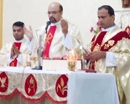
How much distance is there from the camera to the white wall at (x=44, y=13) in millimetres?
6051

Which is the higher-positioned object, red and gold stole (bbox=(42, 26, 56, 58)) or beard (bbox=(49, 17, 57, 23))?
beard (bbox=(49, 17, 57, 23))

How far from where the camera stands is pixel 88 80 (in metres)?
2.97

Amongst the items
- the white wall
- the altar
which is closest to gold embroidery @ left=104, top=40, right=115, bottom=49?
Answer: the altar

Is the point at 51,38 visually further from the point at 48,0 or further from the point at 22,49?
the point at 48,0

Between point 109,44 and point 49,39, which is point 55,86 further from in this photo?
point 49,39

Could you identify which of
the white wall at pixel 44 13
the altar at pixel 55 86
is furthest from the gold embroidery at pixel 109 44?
the white wall at pixel 44 13

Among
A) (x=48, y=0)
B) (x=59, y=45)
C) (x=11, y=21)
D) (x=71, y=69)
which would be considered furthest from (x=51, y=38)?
(x=11, y=21)

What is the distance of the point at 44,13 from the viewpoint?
21.6 ft

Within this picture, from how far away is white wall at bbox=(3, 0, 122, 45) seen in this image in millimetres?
6051

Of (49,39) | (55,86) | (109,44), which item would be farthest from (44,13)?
(55,86)

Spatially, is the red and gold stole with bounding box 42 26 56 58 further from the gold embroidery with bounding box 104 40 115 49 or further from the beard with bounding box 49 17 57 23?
the gold embroidery with bounding box 104 40 115 49

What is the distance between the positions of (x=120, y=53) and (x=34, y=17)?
127 inches

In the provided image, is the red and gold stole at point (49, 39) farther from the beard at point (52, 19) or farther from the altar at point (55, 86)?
the altar at point (55, 86)

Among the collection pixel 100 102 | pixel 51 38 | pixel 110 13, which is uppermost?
pixel 110 13
